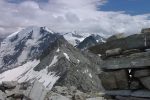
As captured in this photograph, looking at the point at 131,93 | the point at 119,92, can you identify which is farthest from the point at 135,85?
the point at 119,92

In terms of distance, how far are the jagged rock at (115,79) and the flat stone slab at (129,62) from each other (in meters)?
0.30

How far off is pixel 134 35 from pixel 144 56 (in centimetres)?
122

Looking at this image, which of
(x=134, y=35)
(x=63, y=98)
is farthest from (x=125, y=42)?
(x=63, y=98)

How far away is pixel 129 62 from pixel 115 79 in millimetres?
1311

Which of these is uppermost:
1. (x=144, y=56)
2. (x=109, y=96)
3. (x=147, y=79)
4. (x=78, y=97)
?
(x=144, y=56)

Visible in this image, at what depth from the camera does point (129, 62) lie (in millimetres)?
16000

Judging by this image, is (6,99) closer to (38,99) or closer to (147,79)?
(38,99)

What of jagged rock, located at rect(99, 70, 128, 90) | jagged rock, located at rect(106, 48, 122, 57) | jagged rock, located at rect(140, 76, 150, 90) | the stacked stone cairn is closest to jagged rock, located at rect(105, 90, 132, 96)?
the stacked stone cairn

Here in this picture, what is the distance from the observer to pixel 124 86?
54.3 ft

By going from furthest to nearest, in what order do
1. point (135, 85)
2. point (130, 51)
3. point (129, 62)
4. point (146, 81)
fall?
point (130, 51) < point (135, 85) < point (129, 62) < point (146, 81)

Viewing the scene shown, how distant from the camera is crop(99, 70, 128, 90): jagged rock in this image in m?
16.5

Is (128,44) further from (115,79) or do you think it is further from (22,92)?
(22,92)

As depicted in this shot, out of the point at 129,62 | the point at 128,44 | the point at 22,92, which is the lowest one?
the point at 22,92

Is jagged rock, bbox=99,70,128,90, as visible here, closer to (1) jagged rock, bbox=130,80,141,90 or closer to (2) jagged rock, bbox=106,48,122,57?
(1) jagged rock, bbox=130,80,141,90
